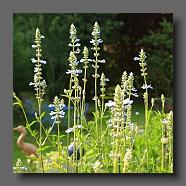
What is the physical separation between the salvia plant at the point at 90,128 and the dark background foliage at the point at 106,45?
0.04 meters

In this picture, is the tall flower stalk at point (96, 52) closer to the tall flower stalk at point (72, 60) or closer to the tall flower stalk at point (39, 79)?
the tall flower stalk at point (72, 60)

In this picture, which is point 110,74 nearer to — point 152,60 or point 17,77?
point 152,60

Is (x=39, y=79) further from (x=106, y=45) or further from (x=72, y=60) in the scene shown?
(x=106, y=45)

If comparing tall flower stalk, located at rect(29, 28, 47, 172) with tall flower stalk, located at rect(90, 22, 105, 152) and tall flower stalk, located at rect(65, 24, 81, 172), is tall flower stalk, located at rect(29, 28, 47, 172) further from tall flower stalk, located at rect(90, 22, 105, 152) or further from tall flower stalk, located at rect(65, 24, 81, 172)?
tall flower stalk, located at rect(90, 22, 105, 152)

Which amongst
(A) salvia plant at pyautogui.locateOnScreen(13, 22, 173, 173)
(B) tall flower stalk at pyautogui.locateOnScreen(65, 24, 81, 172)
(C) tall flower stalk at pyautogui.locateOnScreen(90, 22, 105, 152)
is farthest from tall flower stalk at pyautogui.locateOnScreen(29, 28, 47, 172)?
(C) tall flower stalk at pyautogui.locateOnScreen(90, 22, 105, 152)

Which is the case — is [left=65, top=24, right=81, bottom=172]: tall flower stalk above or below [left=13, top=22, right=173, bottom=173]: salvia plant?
above

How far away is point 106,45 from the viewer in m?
4.91

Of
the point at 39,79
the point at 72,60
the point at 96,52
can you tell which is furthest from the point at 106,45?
the point at 39,79

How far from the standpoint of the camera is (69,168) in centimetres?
485

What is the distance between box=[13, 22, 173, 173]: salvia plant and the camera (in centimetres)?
484

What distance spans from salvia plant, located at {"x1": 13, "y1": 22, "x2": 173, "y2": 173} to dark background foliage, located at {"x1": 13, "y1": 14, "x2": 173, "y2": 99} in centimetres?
4

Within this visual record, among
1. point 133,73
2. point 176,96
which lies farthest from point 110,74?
point 176,96

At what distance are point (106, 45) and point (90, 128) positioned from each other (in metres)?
0.56

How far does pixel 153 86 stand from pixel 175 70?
0.59 ft
